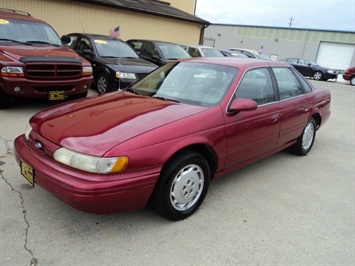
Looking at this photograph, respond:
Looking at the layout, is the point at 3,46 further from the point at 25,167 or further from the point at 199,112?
the point at 199,112

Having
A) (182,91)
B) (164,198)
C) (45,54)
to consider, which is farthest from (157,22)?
(164,198)

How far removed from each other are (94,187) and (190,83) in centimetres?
177

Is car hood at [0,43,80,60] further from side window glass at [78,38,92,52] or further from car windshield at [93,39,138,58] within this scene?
side window glass at [78,38,92,52]

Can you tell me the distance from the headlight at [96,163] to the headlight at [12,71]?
11.8ft

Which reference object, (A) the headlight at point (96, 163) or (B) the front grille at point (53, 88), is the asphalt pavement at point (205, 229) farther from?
(B) the front grille at point (53, 88)

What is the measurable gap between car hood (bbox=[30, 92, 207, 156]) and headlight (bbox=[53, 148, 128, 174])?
5 centimetres

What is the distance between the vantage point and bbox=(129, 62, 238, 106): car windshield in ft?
10.8

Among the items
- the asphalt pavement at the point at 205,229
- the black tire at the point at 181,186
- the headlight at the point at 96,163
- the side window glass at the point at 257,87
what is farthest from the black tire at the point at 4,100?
the side window glass at the point at 257,87

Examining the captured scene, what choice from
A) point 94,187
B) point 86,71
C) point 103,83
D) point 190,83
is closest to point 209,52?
point 103,83

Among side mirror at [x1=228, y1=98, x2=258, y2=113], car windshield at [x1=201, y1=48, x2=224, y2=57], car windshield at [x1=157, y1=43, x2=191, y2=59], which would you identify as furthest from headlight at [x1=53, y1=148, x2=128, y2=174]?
car windshield at [x1=201, y1=48, x2=224, y2=57]

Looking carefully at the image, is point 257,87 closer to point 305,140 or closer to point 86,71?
point 305,140

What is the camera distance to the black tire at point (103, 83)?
7312mm

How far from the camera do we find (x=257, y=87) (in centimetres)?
373

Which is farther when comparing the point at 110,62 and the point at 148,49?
the point at 148,49
